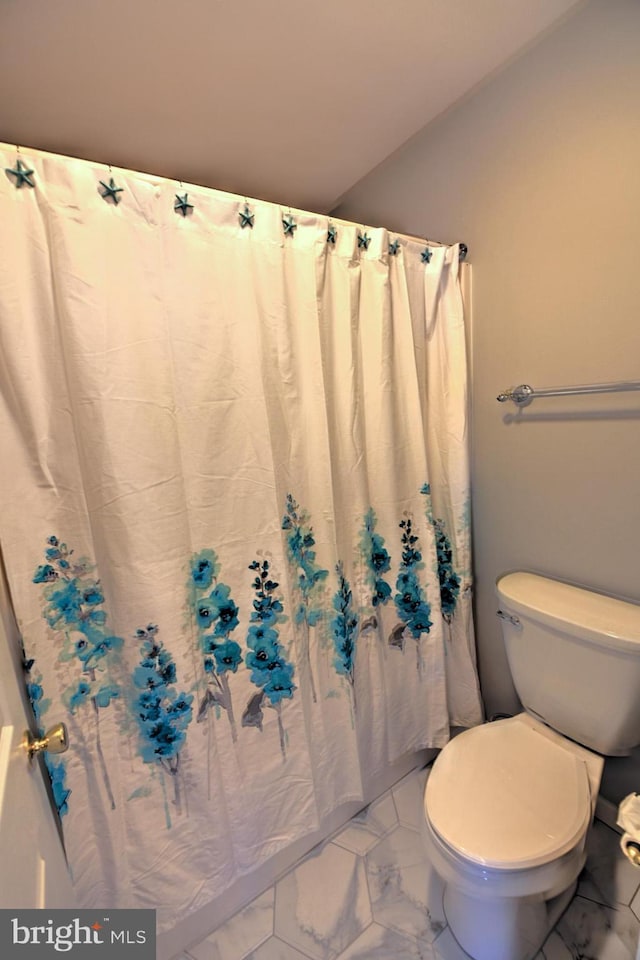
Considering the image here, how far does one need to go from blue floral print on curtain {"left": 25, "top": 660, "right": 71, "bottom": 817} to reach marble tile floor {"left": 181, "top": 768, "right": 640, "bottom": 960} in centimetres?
67

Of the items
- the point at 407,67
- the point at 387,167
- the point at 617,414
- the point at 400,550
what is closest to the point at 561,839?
the point at 400,550

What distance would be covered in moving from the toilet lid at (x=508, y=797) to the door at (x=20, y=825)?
797 millimetres

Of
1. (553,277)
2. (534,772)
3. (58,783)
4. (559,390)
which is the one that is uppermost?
(553,277)

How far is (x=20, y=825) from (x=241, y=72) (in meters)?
1.68

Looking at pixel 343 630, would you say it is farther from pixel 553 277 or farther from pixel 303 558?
pixel 553 277

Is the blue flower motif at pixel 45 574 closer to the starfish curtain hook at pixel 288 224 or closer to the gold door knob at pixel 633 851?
the starfish curtain hook at pixel 288 224

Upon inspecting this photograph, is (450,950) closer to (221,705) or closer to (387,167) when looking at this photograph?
(221,705)

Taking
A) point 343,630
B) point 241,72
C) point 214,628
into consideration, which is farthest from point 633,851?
point 241,72

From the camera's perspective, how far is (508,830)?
94 cm

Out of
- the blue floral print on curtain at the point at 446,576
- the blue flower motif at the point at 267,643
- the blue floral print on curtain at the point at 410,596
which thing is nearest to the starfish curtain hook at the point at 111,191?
the blue flower motif at the point at 267,643

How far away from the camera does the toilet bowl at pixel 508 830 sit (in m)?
0.89

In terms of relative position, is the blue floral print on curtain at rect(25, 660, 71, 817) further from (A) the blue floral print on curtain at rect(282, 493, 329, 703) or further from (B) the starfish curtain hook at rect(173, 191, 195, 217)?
(B) the starfish curtain hook at rect(173, 191, 195, 217)

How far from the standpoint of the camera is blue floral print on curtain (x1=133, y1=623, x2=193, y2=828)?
38.1 inches

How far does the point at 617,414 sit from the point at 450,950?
58.5 inches
